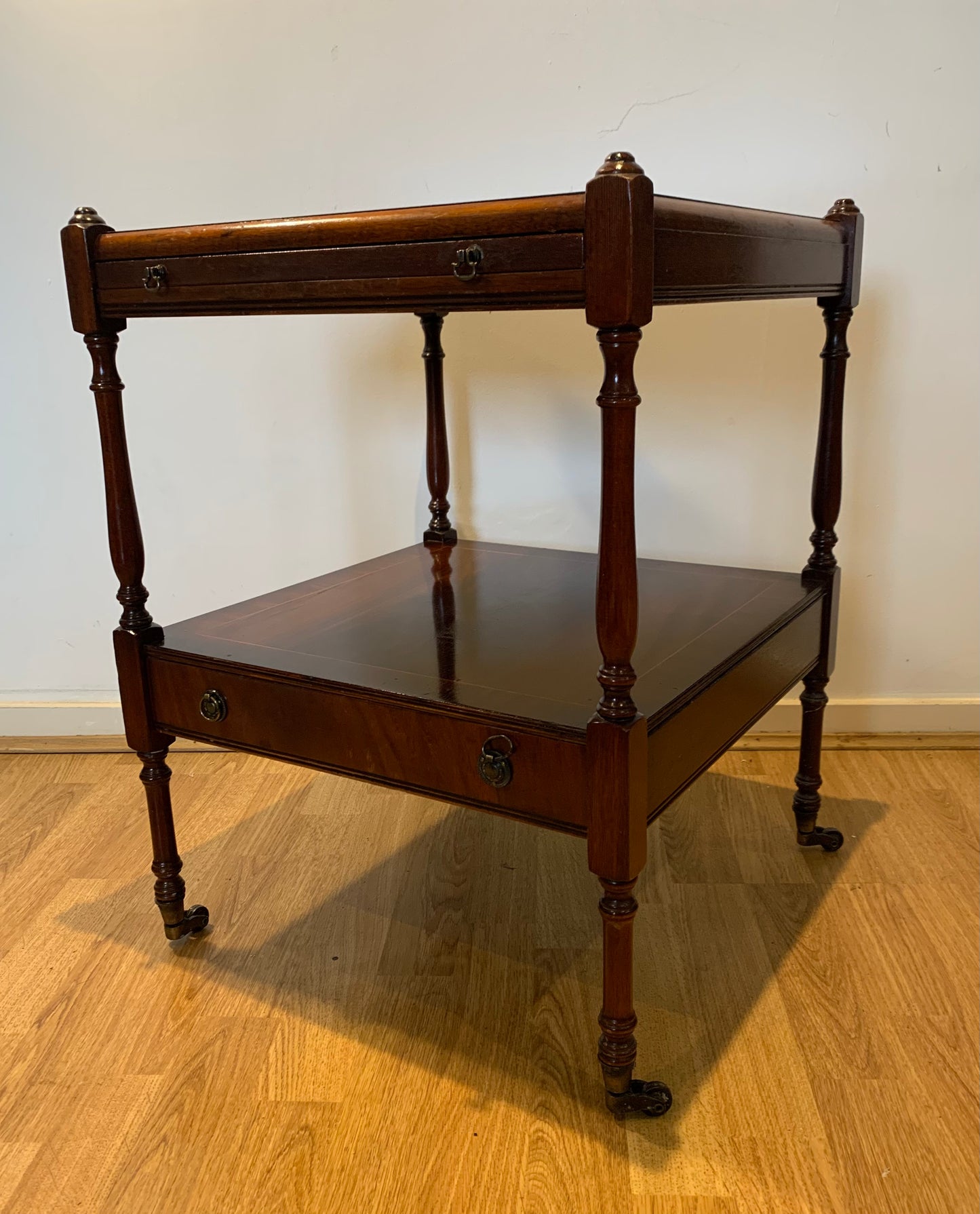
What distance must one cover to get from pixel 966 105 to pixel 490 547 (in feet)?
3.41

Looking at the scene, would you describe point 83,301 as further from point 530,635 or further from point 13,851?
point 13,851

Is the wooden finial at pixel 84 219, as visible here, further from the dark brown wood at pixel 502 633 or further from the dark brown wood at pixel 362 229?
the dark brown wood at pixel 502 633

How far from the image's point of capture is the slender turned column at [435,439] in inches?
74.2

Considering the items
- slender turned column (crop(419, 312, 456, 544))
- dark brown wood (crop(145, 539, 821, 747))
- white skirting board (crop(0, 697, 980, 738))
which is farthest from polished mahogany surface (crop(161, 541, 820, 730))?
white skirting board (crop(0, 697, 980, 738))

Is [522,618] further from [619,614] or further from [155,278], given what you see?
[155,278]

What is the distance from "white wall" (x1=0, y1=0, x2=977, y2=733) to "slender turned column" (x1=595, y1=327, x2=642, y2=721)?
977 mm

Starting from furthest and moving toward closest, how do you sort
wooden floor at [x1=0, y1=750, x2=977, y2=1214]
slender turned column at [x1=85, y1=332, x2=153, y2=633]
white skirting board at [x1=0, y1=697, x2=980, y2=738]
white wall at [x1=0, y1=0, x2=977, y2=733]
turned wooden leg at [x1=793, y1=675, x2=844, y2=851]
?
white skirting board at [x1=0, y1=697, x2=980, y2=738] → white wall at [x1=0, y1=0, x2=977, y2=733] → turned wooden leg at [x1=793, y1=675, x2=844, y2=851] → slender turned column at [x1=85, y1=332, x2=153, y2=633] → wooden floor at [x1=0, y1=750, x2=977, y2=1214]

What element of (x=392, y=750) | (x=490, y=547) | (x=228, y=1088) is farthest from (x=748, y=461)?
(x=228, y=1088)

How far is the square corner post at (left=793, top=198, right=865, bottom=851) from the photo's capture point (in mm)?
1513

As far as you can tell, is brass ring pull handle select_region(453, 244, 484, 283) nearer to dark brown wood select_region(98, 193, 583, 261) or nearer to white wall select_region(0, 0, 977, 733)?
dark brown wood select_region(98, 193, 583, 261)

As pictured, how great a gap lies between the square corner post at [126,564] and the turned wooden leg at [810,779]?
0.91 metres

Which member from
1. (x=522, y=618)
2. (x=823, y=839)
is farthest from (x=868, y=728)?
(x=522, y=618)

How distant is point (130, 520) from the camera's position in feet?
4.62

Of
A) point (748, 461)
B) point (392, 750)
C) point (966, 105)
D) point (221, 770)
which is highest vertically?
point (966, 105)
